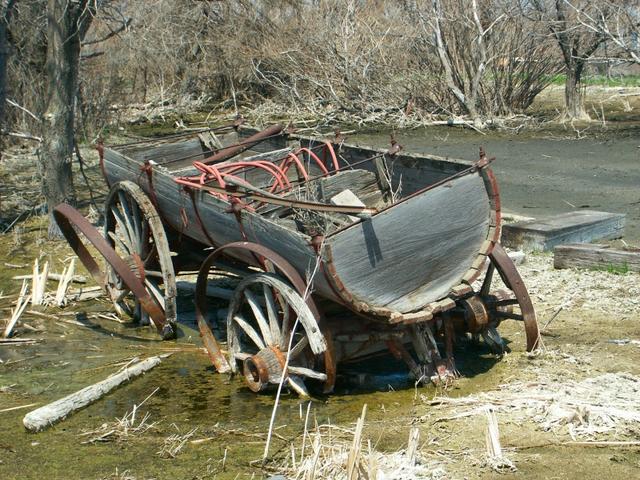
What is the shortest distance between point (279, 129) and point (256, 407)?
3.14 m

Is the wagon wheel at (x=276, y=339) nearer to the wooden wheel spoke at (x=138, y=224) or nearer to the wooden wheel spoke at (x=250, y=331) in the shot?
the wooden wheel spoke at (x=250, y=331)

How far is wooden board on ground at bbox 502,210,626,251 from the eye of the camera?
9484 mm

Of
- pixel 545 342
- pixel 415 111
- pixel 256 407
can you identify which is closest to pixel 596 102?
pixel 415 111

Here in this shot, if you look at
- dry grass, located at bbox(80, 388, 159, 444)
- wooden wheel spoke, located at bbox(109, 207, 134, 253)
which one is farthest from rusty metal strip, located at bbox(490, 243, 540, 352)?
wooden wheel spoke, located at bbox(109, 207, 134, 253)

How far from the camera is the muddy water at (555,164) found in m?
12.2

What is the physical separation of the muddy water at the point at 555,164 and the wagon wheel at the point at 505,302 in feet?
12.3

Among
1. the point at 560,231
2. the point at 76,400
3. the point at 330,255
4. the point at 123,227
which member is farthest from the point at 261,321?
the point at 560,231

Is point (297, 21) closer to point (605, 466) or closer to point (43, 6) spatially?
point (43, 6)

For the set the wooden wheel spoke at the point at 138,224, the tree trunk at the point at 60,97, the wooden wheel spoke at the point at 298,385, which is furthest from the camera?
the tree trunk at the point at 60,97

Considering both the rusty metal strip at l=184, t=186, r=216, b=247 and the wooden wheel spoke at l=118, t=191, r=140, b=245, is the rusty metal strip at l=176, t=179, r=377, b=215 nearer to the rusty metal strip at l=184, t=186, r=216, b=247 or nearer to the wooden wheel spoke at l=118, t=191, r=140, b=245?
the rusty metal strip at l=184, t=186, r=216, b=247

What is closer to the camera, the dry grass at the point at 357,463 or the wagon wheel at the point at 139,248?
the dry grass at the point at 357,463

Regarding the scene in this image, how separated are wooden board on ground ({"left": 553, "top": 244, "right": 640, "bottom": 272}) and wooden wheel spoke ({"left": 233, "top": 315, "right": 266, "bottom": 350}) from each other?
341 centimetres

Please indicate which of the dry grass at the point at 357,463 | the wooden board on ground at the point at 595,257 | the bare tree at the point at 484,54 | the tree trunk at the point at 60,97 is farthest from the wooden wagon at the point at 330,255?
the bare tree at the point at 484,54

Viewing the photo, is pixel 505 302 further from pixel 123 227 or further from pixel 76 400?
pixel 123 227
